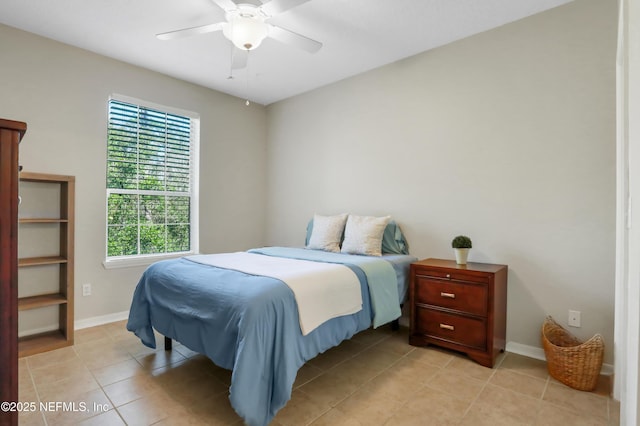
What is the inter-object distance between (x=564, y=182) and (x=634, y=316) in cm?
205

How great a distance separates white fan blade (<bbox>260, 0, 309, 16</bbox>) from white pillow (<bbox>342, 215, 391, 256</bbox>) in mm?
1962

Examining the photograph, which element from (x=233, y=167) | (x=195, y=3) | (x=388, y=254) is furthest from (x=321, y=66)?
(x=388, y=254)

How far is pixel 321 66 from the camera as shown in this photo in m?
3.50

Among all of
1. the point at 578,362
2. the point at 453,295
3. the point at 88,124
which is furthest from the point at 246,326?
the point at 88,124

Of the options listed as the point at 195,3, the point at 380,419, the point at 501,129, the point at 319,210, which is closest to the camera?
the point at 380,419

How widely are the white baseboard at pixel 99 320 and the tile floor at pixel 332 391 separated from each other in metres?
0.48

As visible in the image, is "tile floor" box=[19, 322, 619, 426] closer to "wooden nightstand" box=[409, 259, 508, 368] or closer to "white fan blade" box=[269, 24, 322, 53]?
"wooden nightstand" box=[409, 259, 508, 368]

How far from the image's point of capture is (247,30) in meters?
2.12

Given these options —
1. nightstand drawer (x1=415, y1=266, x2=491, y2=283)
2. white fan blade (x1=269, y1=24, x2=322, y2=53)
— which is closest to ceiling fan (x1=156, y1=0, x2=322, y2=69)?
white fan blade (x1=269, y1=24, x2=322, y2=53)

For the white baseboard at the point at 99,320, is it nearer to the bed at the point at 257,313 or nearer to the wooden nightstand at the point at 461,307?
the bed at the point at 257,313

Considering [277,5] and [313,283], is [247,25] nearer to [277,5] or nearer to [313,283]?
[277,5]

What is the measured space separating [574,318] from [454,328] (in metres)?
0.84

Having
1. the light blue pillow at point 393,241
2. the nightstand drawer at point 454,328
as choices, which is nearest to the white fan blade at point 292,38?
the light blue pillow at point 393,241

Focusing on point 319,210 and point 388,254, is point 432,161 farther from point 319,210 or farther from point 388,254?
point 319,210
